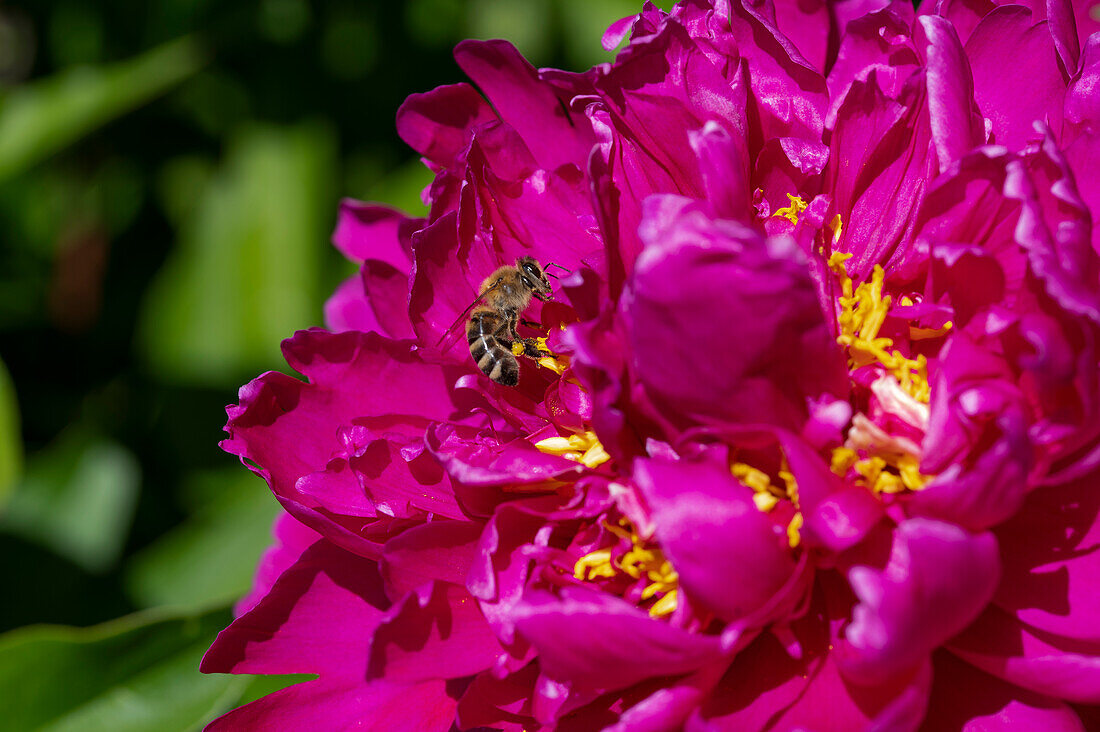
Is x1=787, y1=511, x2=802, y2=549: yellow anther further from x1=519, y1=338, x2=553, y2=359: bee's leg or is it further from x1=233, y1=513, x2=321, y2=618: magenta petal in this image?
x1=233, y1=513, x2=321, y2=618: magenta petal

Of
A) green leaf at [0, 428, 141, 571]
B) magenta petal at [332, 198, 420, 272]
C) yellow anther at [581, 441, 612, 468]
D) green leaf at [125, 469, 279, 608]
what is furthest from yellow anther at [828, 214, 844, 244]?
green leaf at [0, 428, 141, 571]

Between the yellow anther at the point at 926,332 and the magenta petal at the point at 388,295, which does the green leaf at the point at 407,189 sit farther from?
the yellow anther at the point at 926,332

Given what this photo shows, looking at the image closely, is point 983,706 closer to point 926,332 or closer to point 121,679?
point 926,332

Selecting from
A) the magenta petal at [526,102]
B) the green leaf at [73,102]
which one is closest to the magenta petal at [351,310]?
the magenta petal at [526,102]

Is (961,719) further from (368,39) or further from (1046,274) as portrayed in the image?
(368,39)

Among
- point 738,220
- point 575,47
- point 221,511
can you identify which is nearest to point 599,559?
point 738,220
